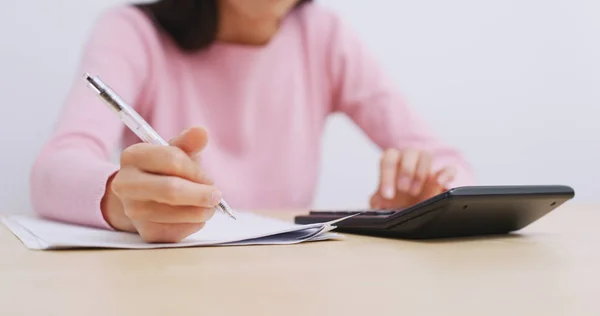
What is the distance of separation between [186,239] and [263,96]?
63 centimetres

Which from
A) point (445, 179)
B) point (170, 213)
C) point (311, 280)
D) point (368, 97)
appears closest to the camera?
point (311, 280)

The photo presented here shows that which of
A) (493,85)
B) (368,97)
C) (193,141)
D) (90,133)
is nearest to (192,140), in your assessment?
(193,141)

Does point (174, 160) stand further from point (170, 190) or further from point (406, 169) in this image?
point (406, 169)

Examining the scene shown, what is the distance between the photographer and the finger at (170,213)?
1.41ft

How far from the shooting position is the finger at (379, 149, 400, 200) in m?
0.75

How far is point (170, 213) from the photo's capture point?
43 cm

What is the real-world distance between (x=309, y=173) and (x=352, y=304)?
84 centimetres

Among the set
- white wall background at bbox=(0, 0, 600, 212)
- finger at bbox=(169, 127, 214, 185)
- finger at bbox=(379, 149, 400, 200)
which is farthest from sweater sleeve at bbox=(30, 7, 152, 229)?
white wall background at bbox=(0, 0, 600, 212)

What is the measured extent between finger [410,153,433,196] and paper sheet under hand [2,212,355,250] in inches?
10.4

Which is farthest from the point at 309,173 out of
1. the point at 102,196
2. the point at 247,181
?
the point at 102,196

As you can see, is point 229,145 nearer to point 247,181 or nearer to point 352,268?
point 247,181

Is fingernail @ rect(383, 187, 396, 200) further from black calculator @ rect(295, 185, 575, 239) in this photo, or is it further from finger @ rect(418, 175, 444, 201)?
black calculator @ rect(295, 185, 575, 239)

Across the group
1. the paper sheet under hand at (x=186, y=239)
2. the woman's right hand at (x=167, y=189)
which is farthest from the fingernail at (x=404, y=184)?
the woman's right hand at (x=167, y=189)

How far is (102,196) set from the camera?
1.72 feet
